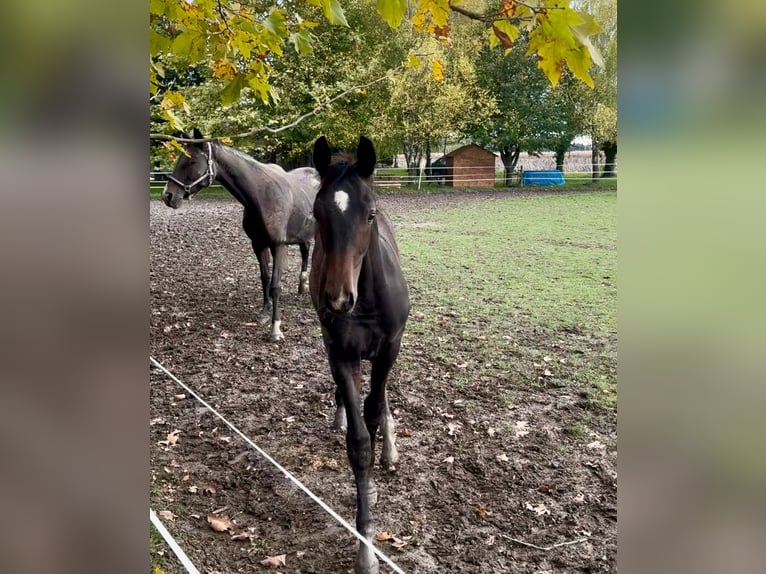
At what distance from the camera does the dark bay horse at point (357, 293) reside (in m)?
2.30

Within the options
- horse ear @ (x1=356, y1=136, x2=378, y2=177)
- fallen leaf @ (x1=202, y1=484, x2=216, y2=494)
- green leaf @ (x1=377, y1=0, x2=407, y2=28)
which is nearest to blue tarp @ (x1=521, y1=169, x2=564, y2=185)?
Answer: fallen leaf @ (x1=202, y1=484, x2=216, y2=494)

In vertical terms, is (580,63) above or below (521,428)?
above

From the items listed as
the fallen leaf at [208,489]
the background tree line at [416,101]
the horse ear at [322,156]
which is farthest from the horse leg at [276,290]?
the background tree line at [416,101]

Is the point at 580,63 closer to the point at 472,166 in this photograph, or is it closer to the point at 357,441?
the point at 357,441

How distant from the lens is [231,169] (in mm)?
6172

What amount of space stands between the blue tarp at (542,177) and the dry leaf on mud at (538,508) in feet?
75.7

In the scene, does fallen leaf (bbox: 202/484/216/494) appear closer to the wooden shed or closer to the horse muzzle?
the horse muzzle

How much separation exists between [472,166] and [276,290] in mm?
21105

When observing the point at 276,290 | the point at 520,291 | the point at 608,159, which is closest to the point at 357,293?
the point at 276,290
